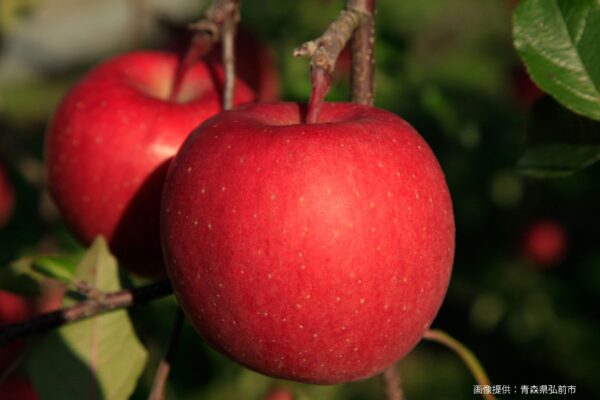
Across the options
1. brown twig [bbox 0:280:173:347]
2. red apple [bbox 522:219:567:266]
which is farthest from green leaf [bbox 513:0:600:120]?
red apple [bbox 522:219:567:266]

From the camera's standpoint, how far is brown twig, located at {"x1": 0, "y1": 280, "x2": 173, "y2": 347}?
37.1 inches

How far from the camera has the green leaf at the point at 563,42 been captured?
0.88 meters

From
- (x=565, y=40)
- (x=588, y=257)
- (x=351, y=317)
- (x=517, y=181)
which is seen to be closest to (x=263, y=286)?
(x=351, y=317)

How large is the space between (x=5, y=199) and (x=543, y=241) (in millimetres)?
1596

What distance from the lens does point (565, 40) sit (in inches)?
35.1

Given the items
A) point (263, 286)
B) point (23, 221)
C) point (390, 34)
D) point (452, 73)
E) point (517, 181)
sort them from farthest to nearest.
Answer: point (452, 73) → point (517, 181) → point (23, 221) → point (390, 34) → point (263, 286)

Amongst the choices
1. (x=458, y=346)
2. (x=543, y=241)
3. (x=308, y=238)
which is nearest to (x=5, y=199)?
(x=458, y=346)

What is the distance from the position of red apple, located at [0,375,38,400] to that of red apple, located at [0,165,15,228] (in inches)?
20.2

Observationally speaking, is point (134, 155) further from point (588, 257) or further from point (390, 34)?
point (588, 257)

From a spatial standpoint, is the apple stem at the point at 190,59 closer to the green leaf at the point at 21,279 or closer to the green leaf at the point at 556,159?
the green leaf at the point at 21,279

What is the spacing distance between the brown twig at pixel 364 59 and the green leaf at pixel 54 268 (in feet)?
1.53

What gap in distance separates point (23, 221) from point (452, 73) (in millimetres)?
3164

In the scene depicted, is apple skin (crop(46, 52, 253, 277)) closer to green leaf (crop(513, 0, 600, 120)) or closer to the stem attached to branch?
the stem attached to branch

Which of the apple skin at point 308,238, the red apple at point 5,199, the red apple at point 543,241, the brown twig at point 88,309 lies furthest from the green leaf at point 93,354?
the red apple at point 543,241
